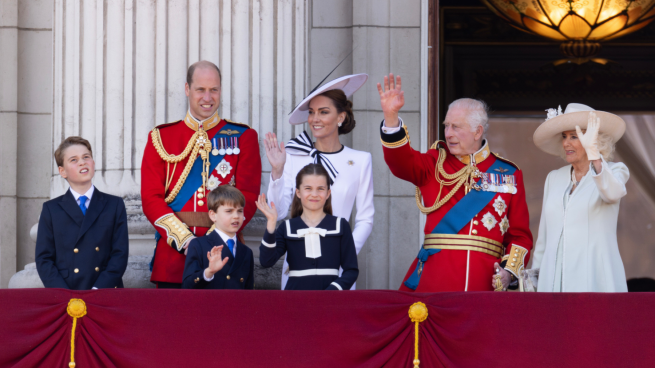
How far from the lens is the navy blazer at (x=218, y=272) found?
159 inches

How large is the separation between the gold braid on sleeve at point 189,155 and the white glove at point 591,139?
1935mm

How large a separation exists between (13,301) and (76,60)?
93.6 inches

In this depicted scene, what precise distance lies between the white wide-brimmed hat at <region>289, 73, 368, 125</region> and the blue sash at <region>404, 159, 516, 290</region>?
3.04 ft

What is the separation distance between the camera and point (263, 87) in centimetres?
549

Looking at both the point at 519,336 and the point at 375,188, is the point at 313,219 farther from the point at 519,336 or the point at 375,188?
the point at 375,188

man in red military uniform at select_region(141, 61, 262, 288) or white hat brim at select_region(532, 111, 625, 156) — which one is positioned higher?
white hat brim at select_region(532, 111, 625, 156)

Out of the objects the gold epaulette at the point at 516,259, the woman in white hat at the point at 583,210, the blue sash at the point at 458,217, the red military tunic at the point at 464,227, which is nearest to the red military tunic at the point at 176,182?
the red military tunic at the point at 464,227

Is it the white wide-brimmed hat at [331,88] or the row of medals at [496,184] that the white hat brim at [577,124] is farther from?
the white wide-brimmed hat at [331,88]

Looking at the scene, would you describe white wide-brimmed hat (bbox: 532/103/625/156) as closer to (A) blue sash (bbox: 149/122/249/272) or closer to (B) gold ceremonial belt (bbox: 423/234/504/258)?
(B) gold ceremonial belt (bbox: 423/234/504/258)

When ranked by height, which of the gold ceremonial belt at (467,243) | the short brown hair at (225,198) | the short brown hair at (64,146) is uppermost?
the short brown hair at (64,146)

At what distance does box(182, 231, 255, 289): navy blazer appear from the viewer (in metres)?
4.04

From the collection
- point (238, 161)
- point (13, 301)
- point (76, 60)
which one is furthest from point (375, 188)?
point (13, 301)

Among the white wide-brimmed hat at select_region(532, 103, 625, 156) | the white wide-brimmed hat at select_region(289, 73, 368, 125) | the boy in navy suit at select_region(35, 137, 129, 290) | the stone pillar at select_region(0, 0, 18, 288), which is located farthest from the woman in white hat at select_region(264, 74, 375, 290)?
the stone pillar at select_region(0, 0, 18, 288)

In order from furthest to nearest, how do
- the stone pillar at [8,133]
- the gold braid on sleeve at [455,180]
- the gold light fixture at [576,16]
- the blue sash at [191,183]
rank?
the gold light fixture at [576,16] < the stone pillar at [8,133] < the blue sash at [191,183] < the gold braid on sleeve at [455,180]
